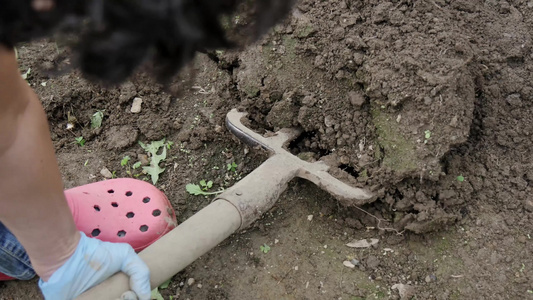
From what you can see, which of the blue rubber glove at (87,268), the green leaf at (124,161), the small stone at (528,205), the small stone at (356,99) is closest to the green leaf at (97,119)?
the green leaf at (124,161)

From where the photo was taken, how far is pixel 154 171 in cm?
245

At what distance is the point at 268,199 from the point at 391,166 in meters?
0.57

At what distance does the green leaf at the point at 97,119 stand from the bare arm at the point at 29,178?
103 centimetres

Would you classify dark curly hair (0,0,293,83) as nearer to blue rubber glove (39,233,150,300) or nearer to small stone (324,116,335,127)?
blue rubber glove (39,233,150,300)

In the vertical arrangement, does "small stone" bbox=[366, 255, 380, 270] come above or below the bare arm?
below

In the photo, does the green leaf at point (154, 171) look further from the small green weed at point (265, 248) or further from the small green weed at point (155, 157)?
the small green weed at point (265, 248)

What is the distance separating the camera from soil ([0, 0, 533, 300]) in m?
2.08

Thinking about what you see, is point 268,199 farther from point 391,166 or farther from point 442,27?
point 442,27

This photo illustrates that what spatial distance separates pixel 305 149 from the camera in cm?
241

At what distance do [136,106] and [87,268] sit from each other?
1.09 metres

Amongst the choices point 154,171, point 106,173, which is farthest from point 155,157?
point 106,173

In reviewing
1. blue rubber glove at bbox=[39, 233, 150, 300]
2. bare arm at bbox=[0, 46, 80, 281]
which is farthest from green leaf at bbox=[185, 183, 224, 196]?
bare arm at bbox=[0, 46, 80, 281]

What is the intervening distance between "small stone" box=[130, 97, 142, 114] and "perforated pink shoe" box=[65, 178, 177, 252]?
0.50 meters

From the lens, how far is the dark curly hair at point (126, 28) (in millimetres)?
947
